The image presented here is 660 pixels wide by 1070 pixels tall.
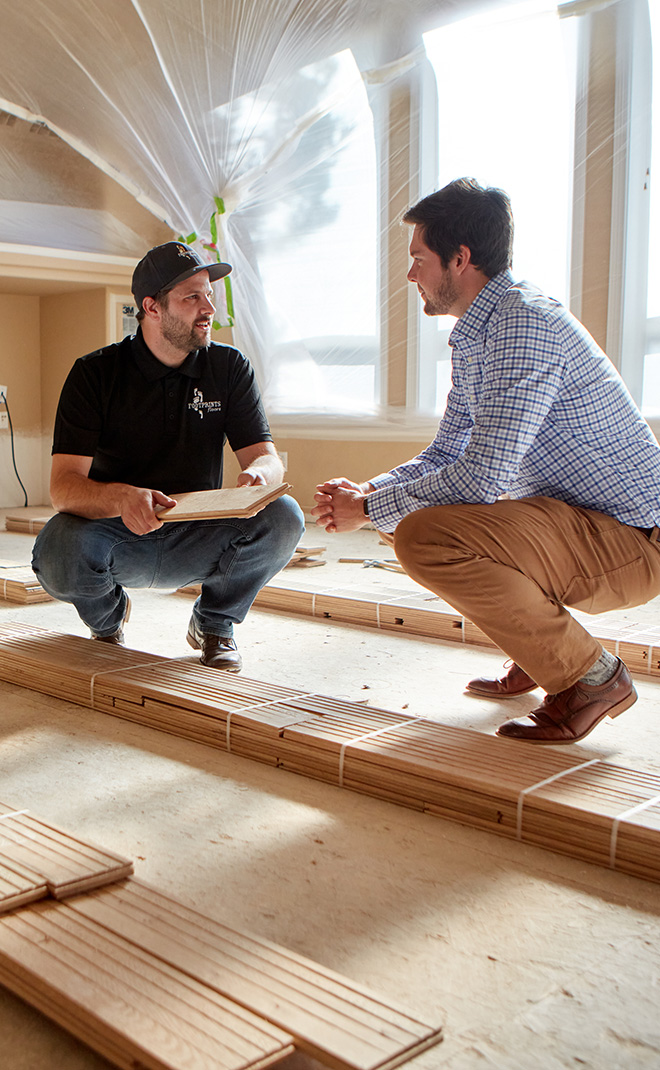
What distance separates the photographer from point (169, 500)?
2.05m

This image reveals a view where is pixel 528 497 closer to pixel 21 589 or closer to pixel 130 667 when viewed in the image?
pixel 130 667

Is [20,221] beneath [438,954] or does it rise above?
above

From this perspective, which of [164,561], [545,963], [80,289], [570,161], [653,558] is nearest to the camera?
[545,963]

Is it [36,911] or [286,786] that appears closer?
[36,911]

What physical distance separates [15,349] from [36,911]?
19.7 feet

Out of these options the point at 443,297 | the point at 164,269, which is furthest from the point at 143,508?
the point at 443,297

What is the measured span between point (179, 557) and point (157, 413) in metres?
0.38

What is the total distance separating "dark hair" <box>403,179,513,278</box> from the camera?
184 centimetres

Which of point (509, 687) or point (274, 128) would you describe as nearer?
point (509, 687)

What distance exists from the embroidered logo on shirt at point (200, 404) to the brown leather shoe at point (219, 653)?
57cm

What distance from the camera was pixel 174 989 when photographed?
37.5 inches

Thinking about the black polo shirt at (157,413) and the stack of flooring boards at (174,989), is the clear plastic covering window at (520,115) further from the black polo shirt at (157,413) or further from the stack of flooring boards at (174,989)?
the stack of flooring boards at (174,989)

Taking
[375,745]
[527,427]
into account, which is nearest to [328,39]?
[527,427]

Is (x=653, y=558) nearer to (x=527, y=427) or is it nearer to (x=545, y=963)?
(x=527, y=427)
